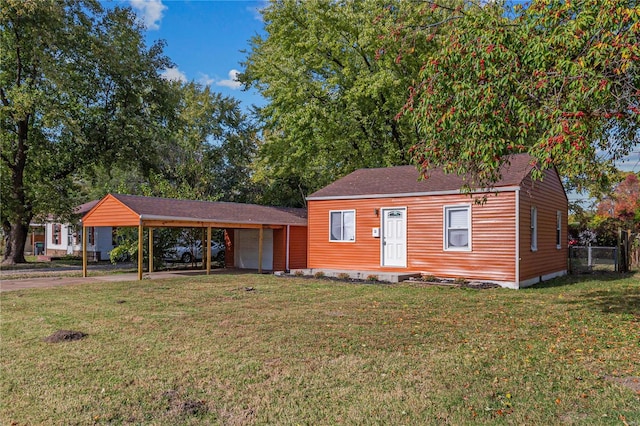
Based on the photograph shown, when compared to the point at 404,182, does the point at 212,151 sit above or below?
above

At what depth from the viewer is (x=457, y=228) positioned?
48.1 ft

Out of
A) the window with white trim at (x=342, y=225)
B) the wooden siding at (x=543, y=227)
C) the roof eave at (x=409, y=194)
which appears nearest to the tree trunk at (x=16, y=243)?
the roof eave at (x=409, y=194)

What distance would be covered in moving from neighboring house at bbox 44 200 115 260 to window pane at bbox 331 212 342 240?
14.7m

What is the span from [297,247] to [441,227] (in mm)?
7220

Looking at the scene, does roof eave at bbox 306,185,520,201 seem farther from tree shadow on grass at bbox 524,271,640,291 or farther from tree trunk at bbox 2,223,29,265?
tree trunk at bbox 2,223,29,265

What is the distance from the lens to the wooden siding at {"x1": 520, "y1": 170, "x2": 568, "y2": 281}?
45.4ft

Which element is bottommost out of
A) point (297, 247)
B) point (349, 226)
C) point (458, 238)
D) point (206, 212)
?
point (297, 247)

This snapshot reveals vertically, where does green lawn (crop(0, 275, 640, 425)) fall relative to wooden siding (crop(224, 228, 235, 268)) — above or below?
below

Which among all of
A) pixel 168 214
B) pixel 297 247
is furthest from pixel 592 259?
pixel 168 214

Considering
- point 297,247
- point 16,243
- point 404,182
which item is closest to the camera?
point 404,182

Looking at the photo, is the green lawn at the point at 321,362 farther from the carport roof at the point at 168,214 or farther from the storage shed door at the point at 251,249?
the storage shed door at the point at 251,249

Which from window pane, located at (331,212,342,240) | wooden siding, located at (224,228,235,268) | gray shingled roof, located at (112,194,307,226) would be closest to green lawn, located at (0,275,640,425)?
gray shingled roof, located at (112,194,307,226)

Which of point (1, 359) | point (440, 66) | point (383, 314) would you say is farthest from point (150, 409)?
point (440, 66)

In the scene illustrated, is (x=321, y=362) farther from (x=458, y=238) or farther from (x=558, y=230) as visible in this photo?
(x=558, y=230)
